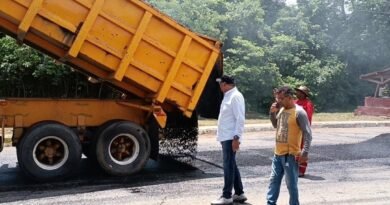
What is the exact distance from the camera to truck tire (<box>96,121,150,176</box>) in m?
7.40

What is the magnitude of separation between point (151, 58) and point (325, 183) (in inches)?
122

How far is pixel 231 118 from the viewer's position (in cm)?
580

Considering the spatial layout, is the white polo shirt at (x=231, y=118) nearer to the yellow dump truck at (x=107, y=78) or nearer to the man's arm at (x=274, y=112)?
the man's arm at (x=274, y=112)

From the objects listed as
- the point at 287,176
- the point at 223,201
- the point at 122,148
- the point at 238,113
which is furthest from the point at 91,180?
the point at 287,176

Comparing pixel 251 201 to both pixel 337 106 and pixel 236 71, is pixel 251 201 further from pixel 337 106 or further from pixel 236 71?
pixel 337 106

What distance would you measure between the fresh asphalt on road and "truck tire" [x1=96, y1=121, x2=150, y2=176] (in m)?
0.19

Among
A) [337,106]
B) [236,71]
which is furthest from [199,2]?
[337,106]

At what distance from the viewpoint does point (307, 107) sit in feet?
25.0

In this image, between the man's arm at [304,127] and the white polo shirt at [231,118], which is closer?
the man's arm at [304,127]

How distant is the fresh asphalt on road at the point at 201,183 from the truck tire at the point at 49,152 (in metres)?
0.18

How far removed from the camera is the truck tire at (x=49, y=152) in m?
6.93

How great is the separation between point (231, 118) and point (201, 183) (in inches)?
67.6

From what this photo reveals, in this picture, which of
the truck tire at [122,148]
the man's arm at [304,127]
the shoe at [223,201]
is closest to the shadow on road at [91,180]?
the truck tire at [122,148]

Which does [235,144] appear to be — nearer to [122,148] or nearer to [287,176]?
[287,176]
